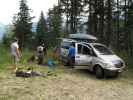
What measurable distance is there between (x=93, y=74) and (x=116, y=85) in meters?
3.24

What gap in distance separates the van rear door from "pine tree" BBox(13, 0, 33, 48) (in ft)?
118

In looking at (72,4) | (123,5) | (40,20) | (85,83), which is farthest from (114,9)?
(85,83)

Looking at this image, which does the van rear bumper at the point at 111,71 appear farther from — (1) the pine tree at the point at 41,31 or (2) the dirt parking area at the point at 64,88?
(1) the pine tree at the point at 41,31

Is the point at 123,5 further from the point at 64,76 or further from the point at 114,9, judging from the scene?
the point at 64,76

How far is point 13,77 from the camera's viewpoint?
14.9 meters

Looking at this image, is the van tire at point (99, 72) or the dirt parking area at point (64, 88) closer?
the dirt parking area at point (64, 88)

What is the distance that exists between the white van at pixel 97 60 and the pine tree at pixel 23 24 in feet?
119

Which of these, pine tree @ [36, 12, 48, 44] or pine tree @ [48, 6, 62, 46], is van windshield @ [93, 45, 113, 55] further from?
pine tree @ [36, 12, 48, 44]

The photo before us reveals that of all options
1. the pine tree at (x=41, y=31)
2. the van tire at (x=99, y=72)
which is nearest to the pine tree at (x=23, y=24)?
the pine tree at (x=41, y=31)

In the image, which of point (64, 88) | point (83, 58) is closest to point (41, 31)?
point (83, 58)

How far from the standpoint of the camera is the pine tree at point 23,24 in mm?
53281

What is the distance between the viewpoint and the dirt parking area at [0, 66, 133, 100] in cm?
1141

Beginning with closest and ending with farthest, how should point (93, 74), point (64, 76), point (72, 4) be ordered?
1. point (64, 76)
2. point (93, 74)
3. point (72, 4)

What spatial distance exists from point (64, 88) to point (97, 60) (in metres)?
4.33
